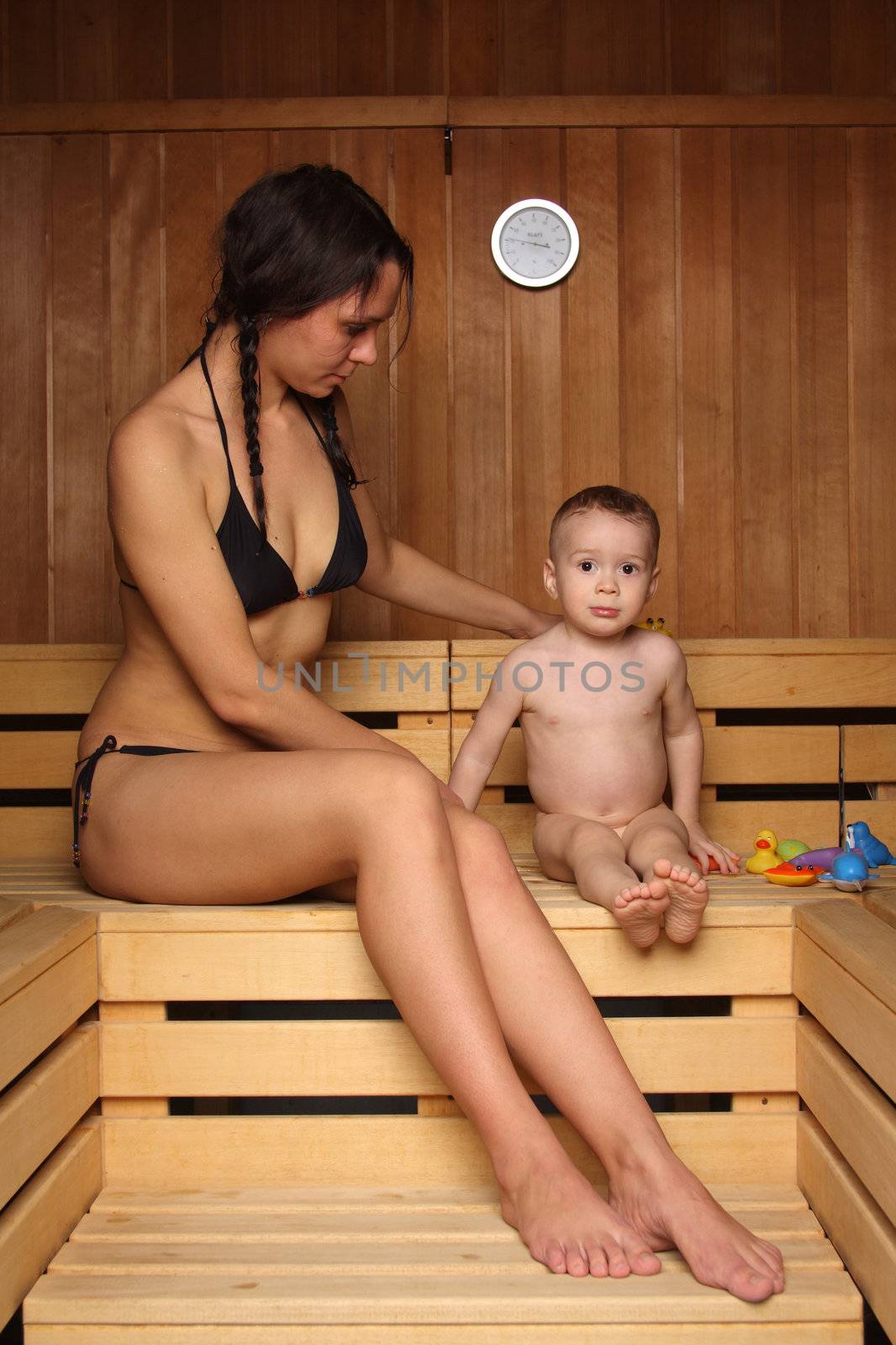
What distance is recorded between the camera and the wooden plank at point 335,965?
1.56 m

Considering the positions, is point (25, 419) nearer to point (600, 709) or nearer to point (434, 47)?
point (434, 47)

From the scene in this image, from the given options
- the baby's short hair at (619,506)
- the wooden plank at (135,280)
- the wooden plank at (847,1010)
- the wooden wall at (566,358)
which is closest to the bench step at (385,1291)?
the wooden plank at (847,1010)

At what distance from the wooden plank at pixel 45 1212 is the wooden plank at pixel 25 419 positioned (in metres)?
1.83

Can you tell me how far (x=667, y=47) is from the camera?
3055mm

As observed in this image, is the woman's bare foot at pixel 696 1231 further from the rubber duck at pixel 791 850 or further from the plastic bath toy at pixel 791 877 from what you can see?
the rubber duck at pixel 791 850

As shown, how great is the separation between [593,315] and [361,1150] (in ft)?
7.18

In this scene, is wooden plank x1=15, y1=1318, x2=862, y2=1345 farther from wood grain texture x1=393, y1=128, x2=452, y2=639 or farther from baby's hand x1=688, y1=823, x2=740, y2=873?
wood grain texture x1=393, y1=128, x2=452, y2=639

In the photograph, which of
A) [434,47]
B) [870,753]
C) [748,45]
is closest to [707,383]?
[748,45]

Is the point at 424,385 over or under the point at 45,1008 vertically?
over

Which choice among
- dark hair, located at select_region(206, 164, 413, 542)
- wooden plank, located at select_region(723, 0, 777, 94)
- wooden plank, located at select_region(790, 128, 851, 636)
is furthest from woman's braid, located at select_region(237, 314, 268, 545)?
wooden plank, located at select_region(723, 0, 777, 94)

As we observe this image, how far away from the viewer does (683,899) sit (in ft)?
4.91

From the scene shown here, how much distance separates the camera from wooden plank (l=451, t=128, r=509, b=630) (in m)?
3.05

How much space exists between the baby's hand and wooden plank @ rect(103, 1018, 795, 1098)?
347 millimetres

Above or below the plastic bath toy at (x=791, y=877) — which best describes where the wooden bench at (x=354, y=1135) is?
below
